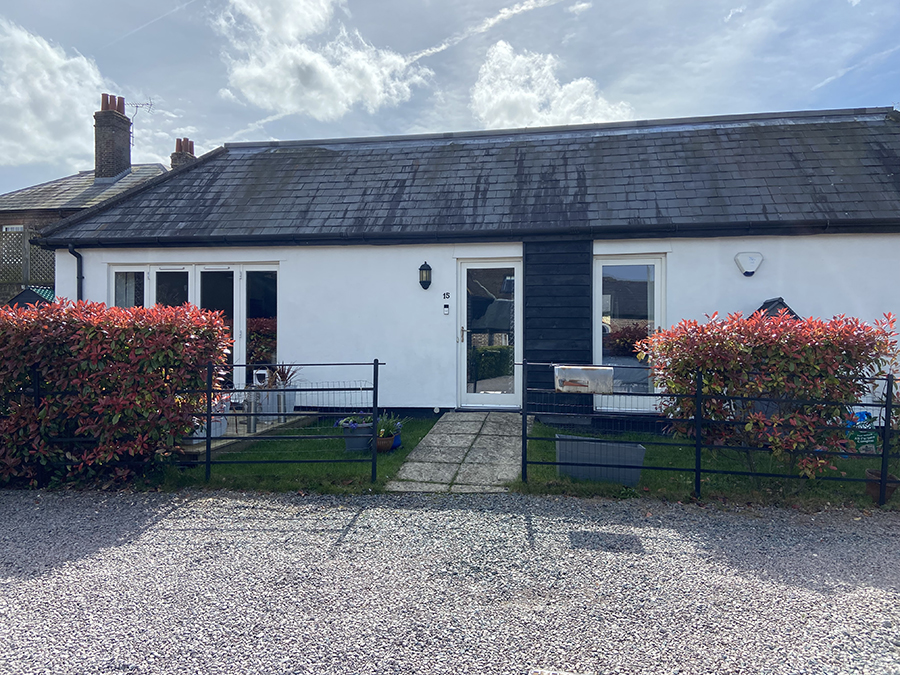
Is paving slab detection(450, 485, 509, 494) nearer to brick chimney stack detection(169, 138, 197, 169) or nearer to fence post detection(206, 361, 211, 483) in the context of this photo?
fence post detection(206, 361, 211, 483)

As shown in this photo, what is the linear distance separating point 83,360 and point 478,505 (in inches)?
161

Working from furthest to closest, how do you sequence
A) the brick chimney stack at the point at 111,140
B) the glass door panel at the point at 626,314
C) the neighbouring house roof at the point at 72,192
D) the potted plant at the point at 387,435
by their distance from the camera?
the neighbouring house roof at the point at 72,192 → the brick chimney stack at the point at 111,140 → the glass door panel at the point at 626,314 → the potted plant at the point at 387,435

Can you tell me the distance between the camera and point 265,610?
308cm

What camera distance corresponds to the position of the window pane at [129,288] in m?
9.01

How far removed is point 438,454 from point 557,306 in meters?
3.11

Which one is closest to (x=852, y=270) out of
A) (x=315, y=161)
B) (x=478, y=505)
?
(x=478, y=505)

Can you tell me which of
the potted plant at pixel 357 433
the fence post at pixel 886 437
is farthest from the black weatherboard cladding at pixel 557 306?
the fence post at pixel 886 437

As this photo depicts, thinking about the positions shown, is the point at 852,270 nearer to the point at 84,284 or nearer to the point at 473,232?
the point at 473,232

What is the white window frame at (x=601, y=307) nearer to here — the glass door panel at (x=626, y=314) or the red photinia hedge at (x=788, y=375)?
the glass door panel at (x=626, y=314)

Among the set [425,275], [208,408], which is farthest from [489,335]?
[208,408]

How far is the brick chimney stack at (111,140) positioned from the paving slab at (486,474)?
54.1 feet

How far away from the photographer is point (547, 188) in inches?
344

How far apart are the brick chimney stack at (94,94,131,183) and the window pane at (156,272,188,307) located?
33.7ft

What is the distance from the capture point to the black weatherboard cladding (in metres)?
7.93
